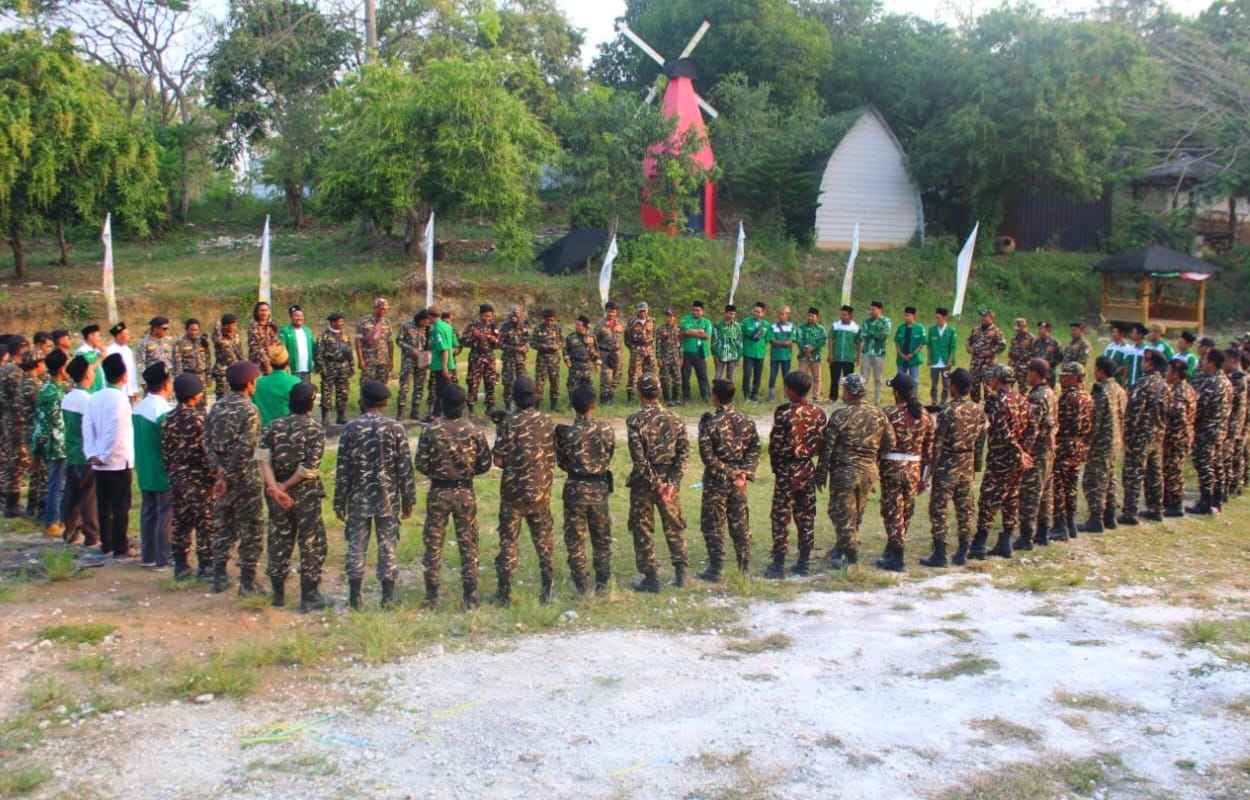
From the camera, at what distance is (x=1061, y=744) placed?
19.0ft

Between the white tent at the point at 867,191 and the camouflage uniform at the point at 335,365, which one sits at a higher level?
the white tent at the point at 867,191

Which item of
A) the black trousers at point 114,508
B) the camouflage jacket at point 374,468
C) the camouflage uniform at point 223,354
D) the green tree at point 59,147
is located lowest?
the black trousers at point 114,508

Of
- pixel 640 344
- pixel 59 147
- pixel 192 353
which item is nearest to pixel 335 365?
pixel 192 353

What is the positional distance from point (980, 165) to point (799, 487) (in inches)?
877

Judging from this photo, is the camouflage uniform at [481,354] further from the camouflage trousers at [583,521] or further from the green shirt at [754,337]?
the camouflage trousers at [583,521]

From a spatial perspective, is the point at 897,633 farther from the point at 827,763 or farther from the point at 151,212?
the point at 151,212

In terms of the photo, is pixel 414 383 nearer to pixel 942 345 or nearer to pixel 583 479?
pixel 583 479

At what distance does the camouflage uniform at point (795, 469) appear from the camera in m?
8.83

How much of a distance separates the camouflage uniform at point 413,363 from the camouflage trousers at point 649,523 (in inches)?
274

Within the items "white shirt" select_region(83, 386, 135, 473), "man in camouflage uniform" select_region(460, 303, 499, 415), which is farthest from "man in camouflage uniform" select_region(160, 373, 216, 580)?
"man in camouflage uniform" select_region(460, 303, 499, 415)

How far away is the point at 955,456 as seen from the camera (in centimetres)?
930

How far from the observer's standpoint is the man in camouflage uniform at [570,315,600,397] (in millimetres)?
15164

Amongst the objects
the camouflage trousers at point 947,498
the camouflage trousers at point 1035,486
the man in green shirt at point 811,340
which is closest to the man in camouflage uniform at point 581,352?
the man in green shirt at point 811,340

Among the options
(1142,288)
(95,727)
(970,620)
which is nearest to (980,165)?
(1142,288)
